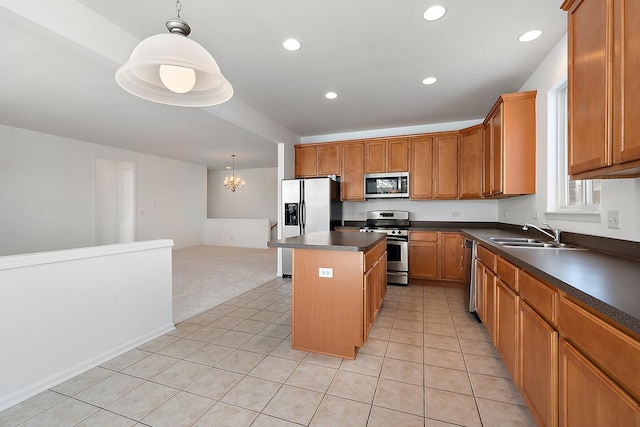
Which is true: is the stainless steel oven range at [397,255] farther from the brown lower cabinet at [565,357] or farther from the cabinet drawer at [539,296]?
the cabinet drawer at [539,296]

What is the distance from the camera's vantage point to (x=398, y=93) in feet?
11.7

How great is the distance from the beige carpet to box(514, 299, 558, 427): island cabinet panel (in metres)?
3.06

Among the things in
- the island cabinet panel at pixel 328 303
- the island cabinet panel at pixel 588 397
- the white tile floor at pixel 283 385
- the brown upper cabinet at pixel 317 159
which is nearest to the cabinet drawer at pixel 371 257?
the island cabinet panel at pixel 328 303

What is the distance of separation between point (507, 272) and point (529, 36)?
6.66 ft

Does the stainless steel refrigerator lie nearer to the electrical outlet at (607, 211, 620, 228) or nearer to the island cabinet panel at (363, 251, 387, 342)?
the island cabinet panel at (363, 251, 387, 342)

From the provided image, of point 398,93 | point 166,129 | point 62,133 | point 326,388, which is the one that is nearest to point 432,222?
point 398,93

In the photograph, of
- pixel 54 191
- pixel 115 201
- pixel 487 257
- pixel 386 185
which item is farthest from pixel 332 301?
pixel 115 201

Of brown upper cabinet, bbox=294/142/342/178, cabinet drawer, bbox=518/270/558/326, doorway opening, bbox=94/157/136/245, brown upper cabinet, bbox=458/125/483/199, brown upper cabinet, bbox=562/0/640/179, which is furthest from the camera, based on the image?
doorway opening, bbox=94/157/136/245

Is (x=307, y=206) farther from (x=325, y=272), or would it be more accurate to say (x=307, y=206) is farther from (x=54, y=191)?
(x=54, y=191)

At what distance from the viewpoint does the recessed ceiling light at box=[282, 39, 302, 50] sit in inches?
96.9

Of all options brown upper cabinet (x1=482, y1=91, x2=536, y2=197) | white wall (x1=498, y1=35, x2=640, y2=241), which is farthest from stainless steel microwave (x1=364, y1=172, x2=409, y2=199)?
brown upper cabinet (x1=482, y1=91, x2=536, y2=197)

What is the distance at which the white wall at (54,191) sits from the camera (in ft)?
15.7

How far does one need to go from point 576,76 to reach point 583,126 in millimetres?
308

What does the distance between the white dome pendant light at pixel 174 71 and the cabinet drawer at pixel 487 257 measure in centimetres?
230
